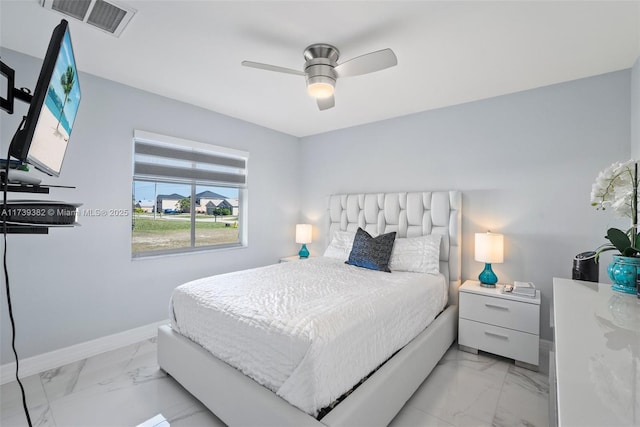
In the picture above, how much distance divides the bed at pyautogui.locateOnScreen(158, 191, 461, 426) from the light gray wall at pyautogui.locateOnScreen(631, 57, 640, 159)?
1.30 metres

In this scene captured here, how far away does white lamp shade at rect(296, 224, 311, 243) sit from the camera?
417 cm

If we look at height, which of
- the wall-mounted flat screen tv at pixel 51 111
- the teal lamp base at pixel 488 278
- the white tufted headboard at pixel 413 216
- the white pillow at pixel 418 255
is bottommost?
the teal lamp base at pixel 488 278

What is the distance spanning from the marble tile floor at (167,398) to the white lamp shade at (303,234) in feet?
7.38

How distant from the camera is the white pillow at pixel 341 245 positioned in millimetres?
3434

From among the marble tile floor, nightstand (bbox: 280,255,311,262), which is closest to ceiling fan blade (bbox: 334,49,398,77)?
the marble tile floor

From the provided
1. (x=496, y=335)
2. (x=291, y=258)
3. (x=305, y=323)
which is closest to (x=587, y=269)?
(x=496, y=335)

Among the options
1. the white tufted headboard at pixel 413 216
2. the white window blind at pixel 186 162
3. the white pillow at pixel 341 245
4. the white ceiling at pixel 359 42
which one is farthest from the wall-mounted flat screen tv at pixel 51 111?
the white tufted headboard at pixel 413 216

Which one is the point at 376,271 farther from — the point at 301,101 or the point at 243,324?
the point at 301,101

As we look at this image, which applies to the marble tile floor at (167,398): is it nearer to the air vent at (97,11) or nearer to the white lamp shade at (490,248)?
the white lamp shade at (490,248)

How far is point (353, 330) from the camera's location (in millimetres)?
1544

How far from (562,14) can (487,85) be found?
942 mm

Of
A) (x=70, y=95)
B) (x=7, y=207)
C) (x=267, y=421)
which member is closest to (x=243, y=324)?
(x=267, y=421)

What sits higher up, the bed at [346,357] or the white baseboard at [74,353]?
the bed at [346,357]

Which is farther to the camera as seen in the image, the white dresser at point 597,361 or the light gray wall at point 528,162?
the light gray wall at point 528,162
